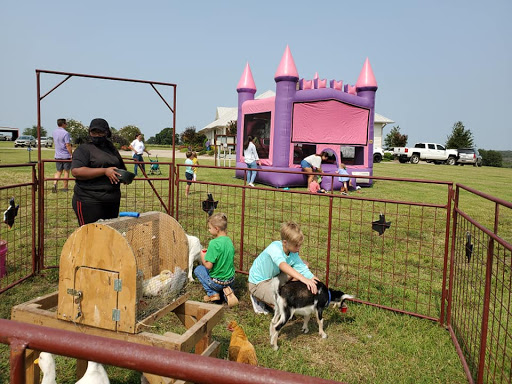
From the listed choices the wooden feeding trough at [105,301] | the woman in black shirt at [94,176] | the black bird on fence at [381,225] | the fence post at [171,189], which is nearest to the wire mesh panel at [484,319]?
the black bird on fence at [381,225]

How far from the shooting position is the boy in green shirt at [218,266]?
4.72m

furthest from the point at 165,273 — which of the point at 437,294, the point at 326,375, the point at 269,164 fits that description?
the point at 269,164

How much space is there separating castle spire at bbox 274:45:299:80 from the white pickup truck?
31.0 m

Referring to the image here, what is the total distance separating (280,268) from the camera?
13.7 ft

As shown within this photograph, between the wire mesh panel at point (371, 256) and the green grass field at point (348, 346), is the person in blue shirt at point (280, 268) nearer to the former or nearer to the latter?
the green grass field at point (348, 346)

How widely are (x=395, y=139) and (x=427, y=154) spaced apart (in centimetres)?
1869

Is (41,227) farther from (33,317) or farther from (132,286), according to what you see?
(132,286)

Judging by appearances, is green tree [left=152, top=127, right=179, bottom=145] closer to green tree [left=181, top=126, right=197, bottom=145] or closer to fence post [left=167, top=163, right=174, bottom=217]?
green tree [left=181, top=126, right=197, bottom=145]

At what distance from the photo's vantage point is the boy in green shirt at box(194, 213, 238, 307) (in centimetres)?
472

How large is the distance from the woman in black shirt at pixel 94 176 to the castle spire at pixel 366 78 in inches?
544

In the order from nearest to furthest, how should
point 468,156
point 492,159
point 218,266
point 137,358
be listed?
point 137,358
point 218,266
point 468,156
point 492,159

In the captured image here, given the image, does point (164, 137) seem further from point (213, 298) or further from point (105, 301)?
point (105, 301)

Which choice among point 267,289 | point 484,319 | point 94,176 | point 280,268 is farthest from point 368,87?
point 484,319

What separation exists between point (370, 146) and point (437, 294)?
11.9m
